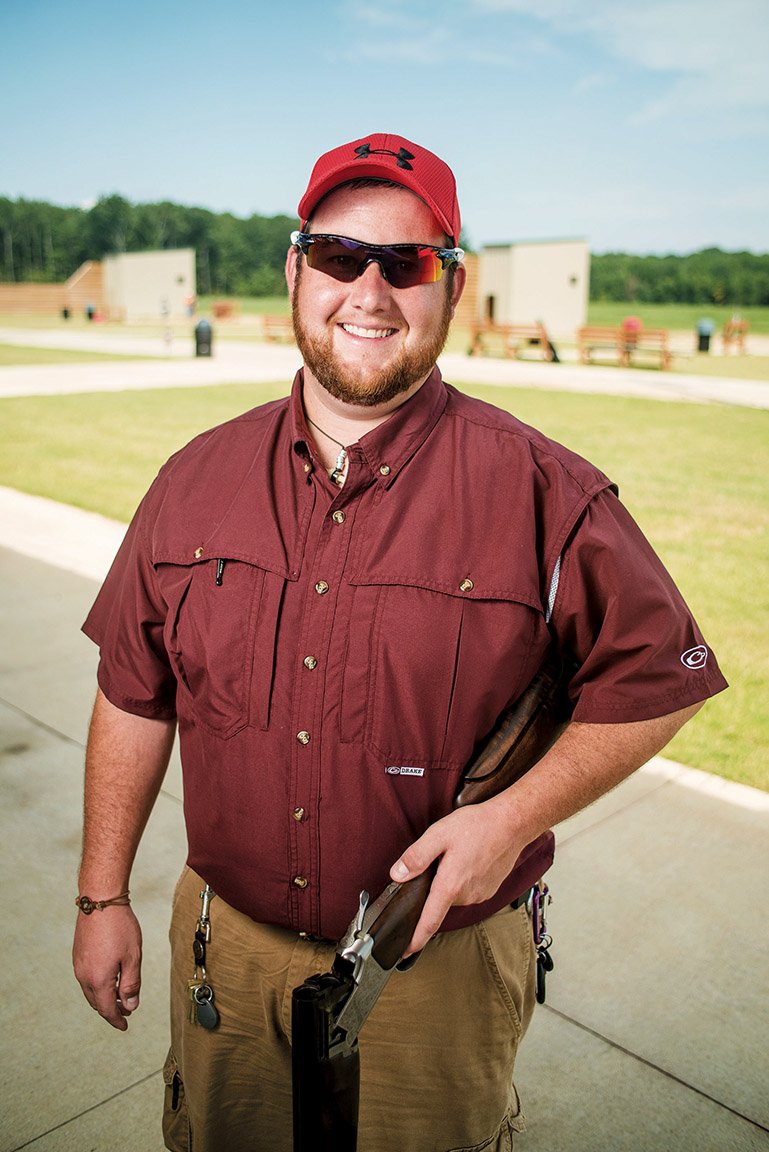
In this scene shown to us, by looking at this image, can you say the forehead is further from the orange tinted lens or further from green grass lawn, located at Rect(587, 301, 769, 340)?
green grass lawn, located at Rect(587, 301, 769, 340)

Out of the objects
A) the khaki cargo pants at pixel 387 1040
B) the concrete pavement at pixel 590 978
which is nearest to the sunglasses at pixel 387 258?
the khaki cargo pants at pixel 387 1040

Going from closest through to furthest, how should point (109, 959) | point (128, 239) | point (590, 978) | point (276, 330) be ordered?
point (109, 959), point (590, 978), point (276, 330), point (128, 239)

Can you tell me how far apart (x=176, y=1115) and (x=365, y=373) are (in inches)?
59.4

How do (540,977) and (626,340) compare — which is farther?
(626,340)

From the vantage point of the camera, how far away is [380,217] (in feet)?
6.04

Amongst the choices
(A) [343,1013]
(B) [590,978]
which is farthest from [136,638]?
(B) [590,978]

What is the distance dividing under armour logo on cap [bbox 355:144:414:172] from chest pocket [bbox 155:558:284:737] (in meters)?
0.74

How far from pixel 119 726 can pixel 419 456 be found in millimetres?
806

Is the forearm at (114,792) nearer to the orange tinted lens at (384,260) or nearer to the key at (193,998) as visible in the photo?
the key at (193,998)

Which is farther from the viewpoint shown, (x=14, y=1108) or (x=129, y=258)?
(x=129, y=258)

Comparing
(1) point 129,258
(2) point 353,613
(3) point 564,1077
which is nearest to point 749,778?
(3) point 564,1077

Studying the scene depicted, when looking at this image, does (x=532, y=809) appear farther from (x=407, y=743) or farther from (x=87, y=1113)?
(x=87, y=1113)

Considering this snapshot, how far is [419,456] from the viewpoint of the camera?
5.86ft

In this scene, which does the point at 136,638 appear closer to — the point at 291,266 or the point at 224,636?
the point at 224,636
